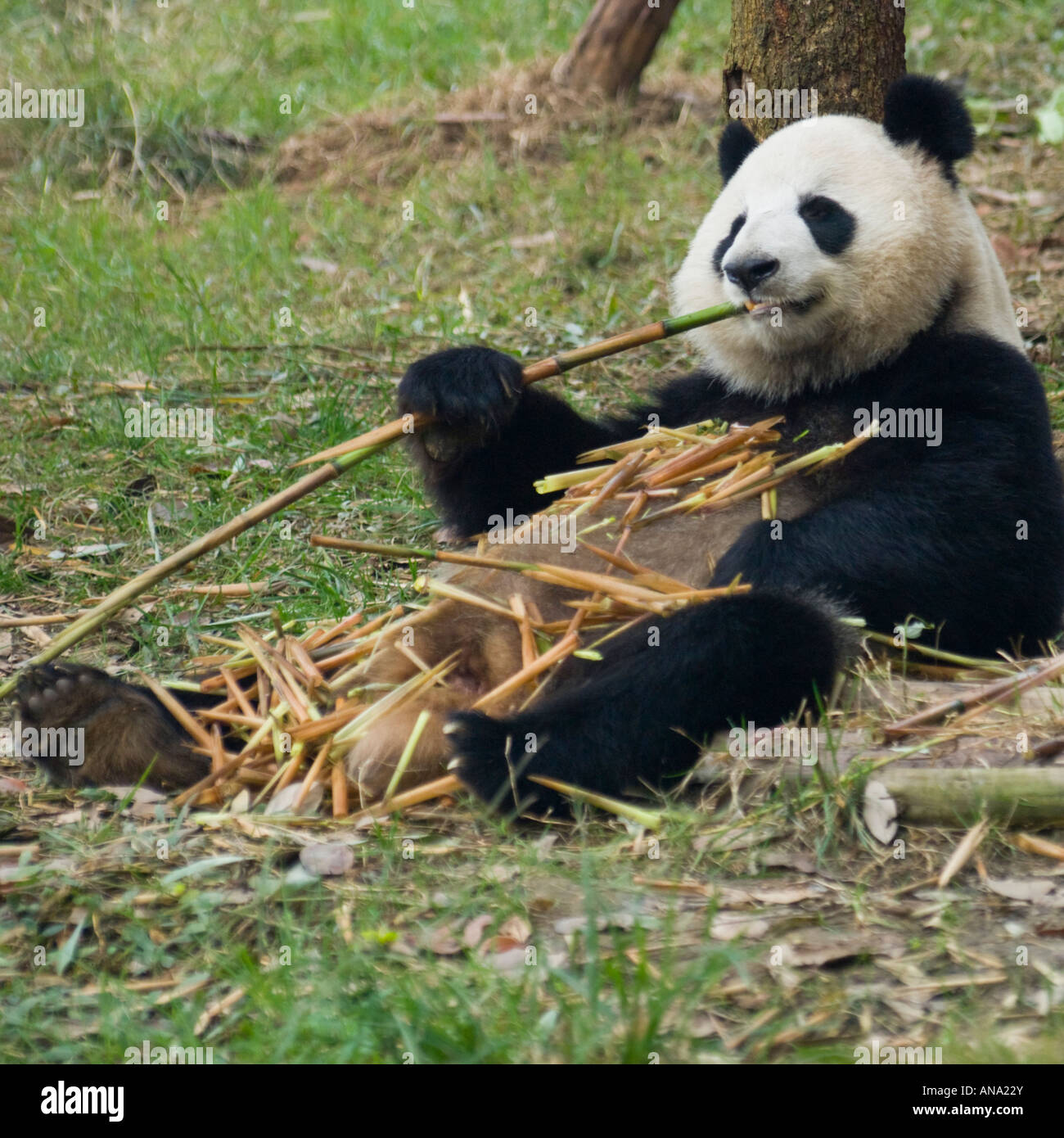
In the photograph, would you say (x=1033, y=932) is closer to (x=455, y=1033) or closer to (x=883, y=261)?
(x=455, y=1033)

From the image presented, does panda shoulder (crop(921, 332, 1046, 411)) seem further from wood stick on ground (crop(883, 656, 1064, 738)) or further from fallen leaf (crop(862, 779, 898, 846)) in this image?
fallen leaf (crop(862, 779, 898, 846))

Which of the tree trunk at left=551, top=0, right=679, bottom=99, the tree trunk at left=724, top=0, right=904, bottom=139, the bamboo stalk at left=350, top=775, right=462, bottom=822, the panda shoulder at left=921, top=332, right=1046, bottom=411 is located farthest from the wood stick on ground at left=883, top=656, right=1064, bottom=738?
the tree trunk at left=551, top=0, right=679, bottom=99

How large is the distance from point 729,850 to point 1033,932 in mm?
664

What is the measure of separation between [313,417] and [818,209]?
2.68m

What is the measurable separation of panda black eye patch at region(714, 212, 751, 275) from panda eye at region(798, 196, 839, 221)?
0.19 meters

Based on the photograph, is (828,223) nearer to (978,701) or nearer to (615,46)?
(978,701)

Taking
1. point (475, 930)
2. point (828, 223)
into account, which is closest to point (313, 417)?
point (828, 223)

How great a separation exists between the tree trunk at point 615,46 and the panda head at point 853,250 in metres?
4.54

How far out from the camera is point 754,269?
3.85 metres

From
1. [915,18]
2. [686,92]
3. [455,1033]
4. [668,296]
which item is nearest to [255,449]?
[668,296]

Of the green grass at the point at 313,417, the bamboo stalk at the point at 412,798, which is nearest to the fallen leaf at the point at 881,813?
the green grass at the point at 313,417

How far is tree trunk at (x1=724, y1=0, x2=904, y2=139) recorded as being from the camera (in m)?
5.02

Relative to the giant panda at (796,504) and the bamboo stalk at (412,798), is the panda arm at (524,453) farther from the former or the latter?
the bamboo stalk at (412,798)

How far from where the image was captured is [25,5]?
10352 millimetres
